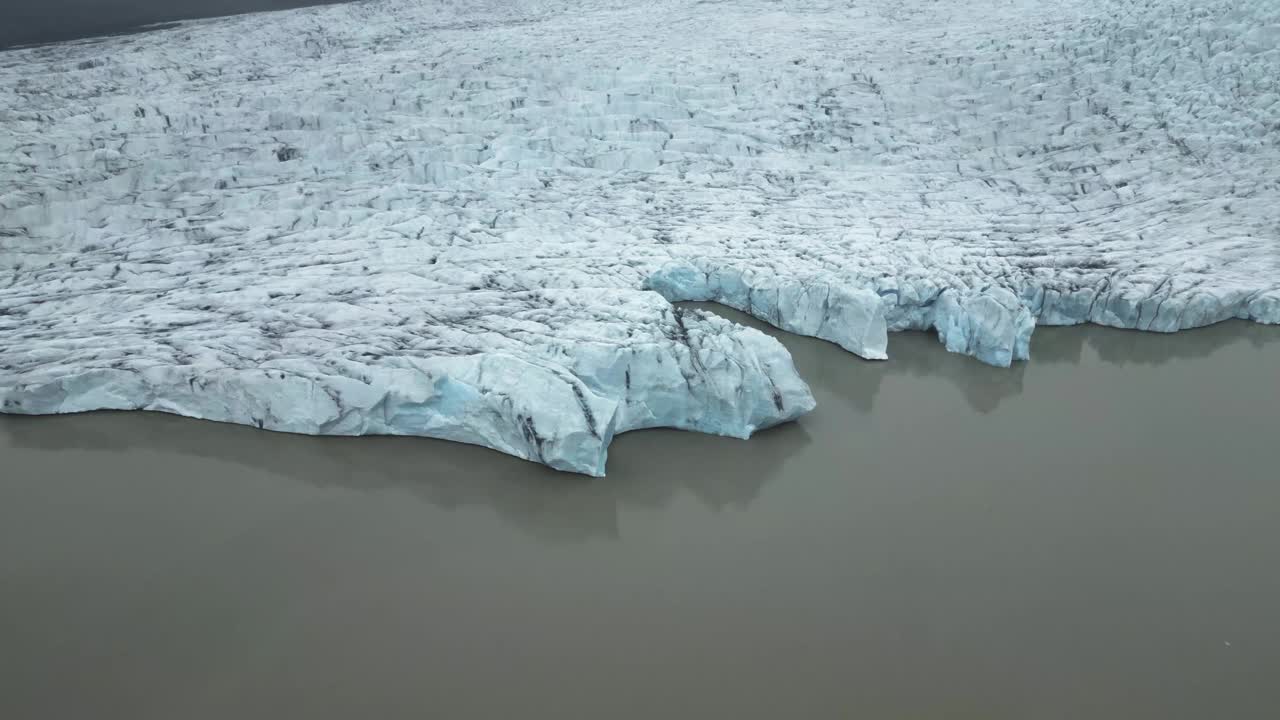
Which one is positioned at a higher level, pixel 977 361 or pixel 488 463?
pixel 488 463

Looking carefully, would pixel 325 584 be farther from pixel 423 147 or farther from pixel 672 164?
pixel 672 164

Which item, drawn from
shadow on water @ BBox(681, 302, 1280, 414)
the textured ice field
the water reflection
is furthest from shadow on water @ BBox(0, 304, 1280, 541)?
shadow on water @ BBox(681, 302, 1280, 414)

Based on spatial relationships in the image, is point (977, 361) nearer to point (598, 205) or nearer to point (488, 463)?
point (598, 205)

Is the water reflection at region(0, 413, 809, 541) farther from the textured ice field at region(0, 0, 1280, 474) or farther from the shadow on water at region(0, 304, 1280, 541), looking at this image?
the textured ice field at region(0, 0, 1280, 474)

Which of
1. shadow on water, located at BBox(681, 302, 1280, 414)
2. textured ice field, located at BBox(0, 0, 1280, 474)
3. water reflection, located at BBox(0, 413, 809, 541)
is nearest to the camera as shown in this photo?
water reflection, located at BBox(0, 413, 809, 541)

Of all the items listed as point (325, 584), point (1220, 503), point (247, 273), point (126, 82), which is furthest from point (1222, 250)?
point (126, 82)

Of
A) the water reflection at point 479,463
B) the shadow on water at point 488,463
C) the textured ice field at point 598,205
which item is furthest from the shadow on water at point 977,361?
the water reflection at point 479,463

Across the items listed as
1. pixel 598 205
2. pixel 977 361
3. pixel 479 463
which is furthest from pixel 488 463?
pixel 977 361

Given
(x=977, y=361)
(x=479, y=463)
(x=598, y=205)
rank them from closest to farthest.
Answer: (x=479, y=463)
(x=977, y=361)
(x=598, y=205)

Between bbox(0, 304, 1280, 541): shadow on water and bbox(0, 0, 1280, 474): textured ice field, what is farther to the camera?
bbox(0, 0, 1280, 474): textured ice field
